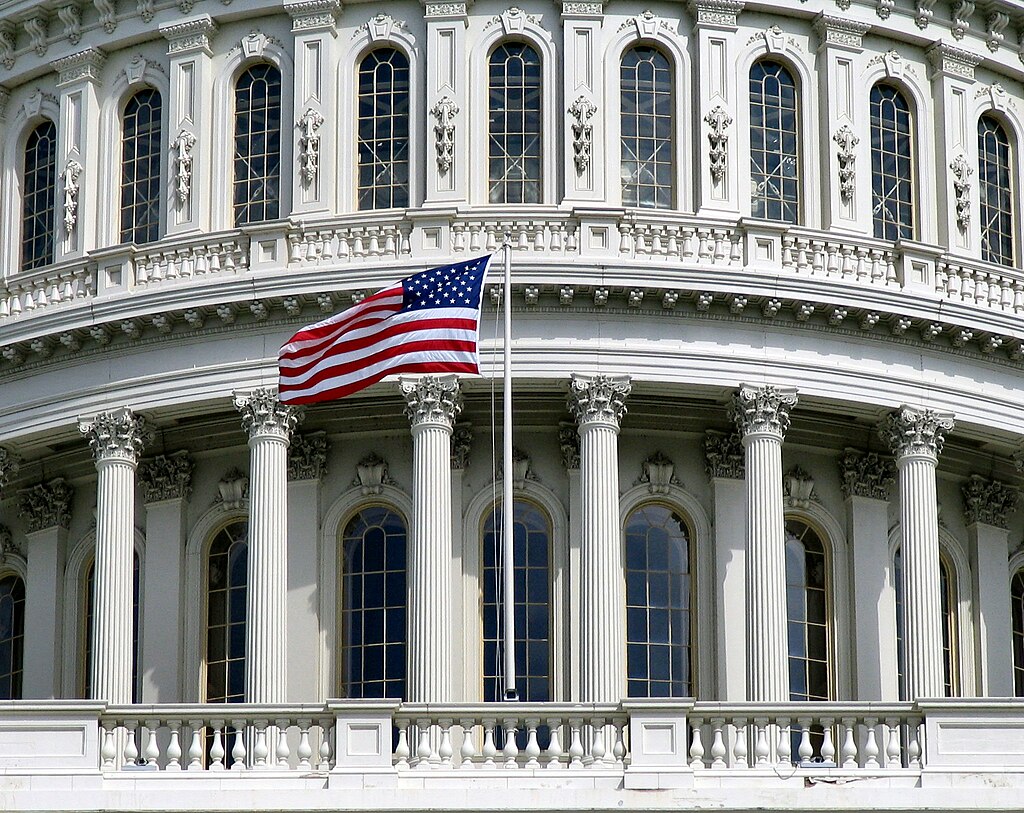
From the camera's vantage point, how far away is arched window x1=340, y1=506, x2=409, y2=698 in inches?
2005

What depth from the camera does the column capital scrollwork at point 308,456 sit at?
5203 cm

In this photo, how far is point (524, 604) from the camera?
51.3 m

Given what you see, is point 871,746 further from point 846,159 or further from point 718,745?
point 846,159

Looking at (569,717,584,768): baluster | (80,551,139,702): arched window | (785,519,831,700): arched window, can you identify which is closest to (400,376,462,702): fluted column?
(80,551,139,702): arched window

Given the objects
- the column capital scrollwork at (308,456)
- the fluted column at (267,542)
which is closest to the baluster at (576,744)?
the fluted column at (267,542)

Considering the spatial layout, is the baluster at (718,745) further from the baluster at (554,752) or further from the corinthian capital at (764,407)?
the corinthian capital at (764,407)

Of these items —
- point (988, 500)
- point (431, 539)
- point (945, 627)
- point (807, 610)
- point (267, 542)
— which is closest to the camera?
point (431, 539)

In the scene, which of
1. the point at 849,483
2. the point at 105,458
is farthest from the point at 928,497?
the point at 105,458

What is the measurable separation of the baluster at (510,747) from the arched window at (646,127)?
16.1 meters

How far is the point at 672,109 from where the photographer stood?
53.4 metres

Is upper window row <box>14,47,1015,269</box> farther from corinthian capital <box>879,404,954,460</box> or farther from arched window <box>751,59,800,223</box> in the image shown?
corinthian capital <box>879,404,954,460</box>

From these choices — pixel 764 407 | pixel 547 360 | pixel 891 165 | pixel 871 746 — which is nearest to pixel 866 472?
pixel 764 407

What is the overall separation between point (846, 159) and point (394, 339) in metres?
12.0

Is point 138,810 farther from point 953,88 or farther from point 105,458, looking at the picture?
point 953,88
